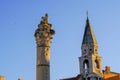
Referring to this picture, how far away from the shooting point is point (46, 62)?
16.4 meters

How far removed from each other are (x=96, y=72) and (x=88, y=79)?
61.6 inches

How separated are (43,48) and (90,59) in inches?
1280

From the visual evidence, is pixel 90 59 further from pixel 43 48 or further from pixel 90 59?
pixel 43 48

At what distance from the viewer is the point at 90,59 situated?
48562 mm

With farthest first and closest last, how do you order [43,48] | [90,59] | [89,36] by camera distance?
[89,36] → [90,59] → [43,48]

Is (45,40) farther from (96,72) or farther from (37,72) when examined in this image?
(96,72)

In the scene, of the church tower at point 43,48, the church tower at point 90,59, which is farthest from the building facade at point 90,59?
the church tower at point 43,48

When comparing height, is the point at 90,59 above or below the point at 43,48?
above

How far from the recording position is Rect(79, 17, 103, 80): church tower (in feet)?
157

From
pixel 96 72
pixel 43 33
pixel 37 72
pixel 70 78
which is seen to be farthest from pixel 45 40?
pixel 70 78

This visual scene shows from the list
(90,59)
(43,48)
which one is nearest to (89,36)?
(90,59)

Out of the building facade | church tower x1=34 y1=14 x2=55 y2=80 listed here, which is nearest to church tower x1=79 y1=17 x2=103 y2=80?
the building facade

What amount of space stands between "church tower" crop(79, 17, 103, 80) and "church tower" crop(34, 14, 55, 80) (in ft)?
103

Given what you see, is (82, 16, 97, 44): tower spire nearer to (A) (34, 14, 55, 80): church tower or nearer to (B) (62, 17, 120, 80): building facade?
(B) (62, 17, 120, 80): building facade
